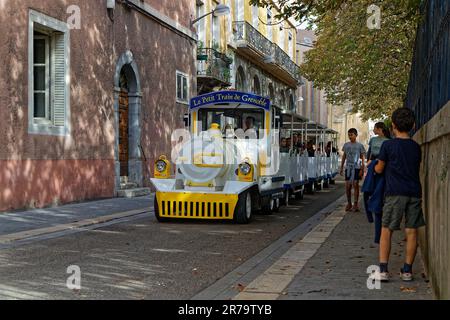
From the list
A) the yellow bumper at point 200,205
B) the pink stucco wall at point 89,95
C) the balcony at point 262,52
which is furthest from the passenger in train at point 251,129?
the balcony at point 262,52

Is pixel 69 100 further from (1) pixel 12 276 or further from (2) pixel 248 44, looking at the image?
(2) pixel 248 44

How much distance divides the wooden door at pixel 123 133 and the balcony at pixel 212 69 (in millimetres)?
7648

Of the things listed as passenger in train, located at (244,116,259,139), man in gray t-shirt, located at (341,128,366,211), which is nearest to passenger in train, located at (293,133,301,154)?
man in gray t-shirt, located at (341,128,366,211)

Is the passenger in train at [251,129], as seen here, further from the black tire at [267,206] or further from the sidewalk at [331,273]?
the sidewalk at [331,273]

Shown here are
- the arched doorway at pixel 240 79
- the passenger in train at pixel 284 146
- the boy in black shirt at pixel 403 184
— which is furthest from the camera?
the arched doorway at pixel 240 79

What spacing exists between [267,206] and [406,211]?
8.51 metres

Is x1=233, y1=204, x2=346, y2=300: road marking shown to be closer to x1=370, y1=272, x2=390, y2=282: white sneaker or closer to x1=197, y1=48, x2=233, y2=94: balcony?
x1=370, y1=272, x2=390, y2=282: white sneaker

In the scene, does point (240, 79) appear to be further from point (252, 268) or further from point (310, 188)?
point (252, 268)

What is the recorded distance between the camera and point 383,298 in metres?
6.05

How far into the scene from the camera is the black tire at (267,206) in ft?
48.6

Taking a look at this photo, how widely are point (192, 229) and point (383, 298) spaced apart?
20.7 ft

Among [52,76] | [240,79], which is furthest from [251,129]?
[240,79]

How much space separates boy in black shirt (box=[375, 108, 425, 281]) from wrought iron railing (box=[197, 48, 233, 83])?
22.0m

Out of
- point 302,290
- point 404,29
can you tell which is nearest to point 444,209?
point 302,290
